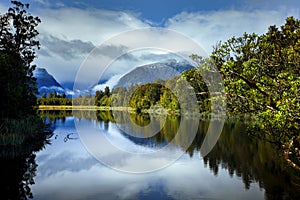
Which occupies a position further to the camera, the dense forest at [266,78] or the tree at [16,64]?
the tree at [16,64]

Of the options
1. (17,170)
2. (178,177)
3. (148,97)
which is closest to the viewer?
(178,177)

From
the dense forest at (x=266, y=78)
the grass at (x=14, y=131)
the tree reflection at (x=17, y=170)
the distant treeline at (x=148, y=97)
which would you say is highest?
the distant treeline at (x=148, y=97)

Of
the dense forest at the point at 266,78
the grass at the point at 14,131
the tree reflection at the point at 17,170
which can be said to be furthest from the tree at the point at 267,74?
the grass at the point at 14,131

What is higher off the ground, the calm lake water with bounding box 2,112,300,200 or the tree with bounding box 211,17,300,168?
the tree with bounding box 211,17,300,168

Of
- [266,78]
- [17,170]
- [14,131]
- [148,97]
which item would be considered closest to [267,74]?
[266,78]

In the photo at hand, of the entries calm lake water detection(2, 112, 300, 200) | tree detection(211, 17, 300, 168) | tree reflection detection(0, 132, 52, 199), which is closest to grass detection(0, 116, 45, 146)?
tree reflection detection(0, 132, 52, 199)

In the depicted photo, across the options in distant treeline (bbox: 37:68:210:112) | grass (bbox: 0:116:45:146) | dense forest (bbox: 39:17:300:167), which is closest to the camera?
dense forest (bbox: 39:17:300:167)

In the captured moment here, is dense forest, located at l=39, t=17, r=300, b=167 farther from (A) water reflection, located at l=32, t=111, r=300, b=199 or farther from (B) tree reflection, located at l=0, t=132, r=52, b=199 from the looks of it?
(B) tree reflection, located at l=0, t=132, r=52, b=199

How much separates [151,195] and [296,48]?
807 cm

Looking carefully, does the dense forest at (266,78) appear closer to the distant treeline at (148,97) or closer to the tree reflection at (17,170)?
the tree reflection at (17,170)

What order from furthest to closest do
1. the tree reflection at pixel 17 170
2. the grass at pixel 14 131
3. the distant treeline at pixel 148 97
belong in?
the distant treeline at pixel 148 97 → the grass at pixel 14 131 → the tree reflection at pixel 17 170

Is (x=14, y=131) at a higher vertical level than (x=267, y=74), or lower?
lower

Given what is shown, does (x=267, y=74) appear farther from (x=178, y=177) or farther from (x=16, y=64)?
(x=16, y=64)

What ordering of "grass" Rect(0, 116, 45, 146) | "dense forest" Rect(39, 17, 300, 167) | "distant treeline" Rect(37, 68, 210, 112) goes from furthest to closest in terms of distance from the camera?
1. "distant treeline" Rect(37, 68, 210, 112)
2. "grass" Rect(0, 116, 45, 146)
3. "dense forest" Rect(39, 17, 300, 167)
